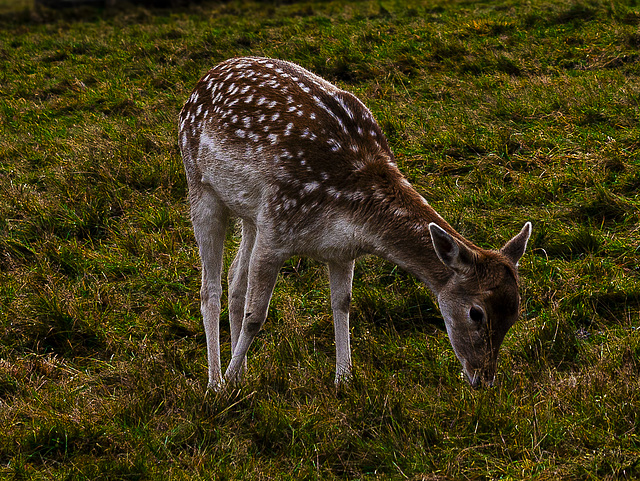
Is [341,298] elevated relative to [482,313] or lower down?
lower down

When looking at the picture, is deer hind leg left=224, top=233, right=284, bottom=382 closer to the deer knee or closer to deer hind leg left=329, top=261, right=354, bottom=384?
the deer knee

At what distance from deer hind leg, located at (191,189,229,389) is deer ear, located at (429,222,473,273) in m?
1.67

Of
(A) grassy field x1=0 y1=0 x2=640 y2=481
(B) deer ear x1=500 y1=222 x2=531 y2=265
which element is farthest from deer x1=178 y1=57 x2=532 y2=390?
(A) grassy field x1=0 y1=0 x2=640 y2=481

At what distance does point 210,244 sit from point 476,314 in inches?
76.7

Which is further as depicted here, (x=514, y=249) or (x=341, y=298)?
(x=341, y=298)

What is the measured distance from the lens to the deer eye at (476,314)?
153 inches

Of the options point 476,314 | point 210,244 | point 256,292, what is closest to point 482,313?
point 476,314

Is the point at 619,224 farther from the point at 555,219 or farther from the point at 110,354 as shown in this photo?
the point at 110,354

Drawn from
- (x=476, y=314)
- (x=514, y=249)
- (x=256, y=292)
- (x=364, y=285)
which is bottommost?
(x=364, y=285)

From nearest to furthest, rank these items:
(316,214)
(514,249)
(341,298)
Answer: (514,249), (316,214), (341,298)

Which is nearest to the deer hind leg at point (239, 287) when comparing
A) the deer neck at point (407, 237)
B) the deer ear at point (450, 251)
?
the deer neck at point (407, 237)

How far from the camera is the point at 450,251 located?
12.7 feet

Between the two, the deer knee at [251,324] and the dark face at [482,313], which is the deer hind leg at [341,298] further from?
the dark face at [482,313]

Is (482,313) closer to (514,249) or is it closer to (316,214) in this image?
(514,249)
